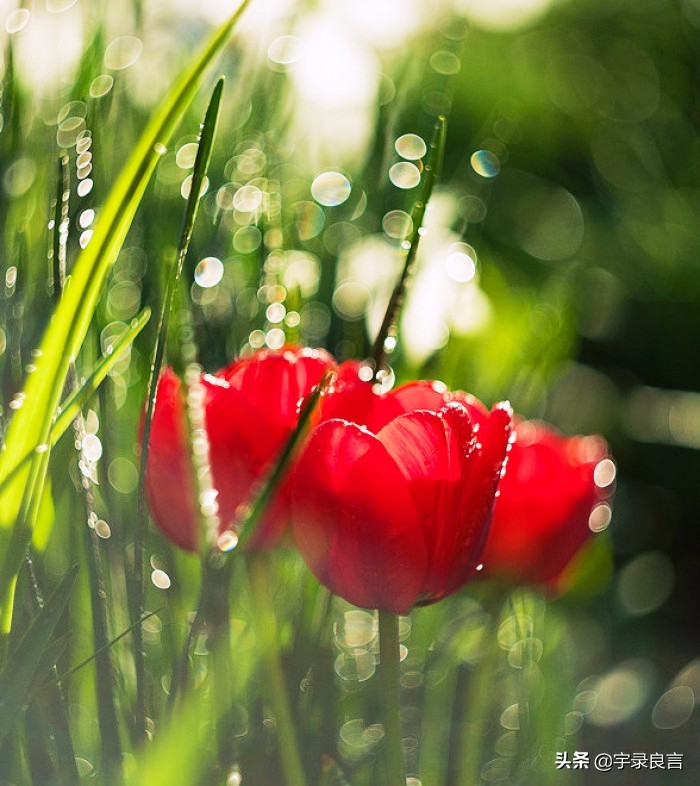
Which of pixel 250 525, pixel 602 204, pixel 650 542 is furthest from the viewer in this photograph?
pixel 602 204

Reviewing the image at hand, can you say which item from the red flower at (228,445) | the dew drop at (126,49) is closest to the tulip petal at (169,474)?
the red flower at (228,445)

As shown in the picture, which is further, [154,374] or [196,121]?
[196,121]

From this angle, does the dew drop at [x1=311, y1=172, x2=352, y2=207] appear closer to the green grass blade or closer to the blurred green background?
the blurred green background

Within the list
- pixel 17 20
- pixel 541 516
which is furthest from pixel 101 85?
pixel 541 516

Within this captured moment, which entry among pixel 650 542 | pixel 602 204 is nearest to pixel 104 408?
pixel 650 542

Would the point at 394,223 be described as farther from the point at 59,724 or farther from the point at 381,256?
the point at 59,724

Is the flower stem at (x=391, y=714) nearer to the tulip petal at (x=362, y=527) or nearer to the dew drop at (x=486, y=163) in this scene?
the tulip petal at (x=362, y=527)

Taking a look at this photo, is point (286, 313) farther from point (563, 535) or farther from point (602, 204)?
point (602, 204)

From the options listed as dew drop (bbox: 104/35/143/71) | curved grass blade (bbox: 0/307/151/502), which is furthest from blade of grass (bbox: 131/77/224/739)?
dew drop (bbox: 104/35/143/71)
